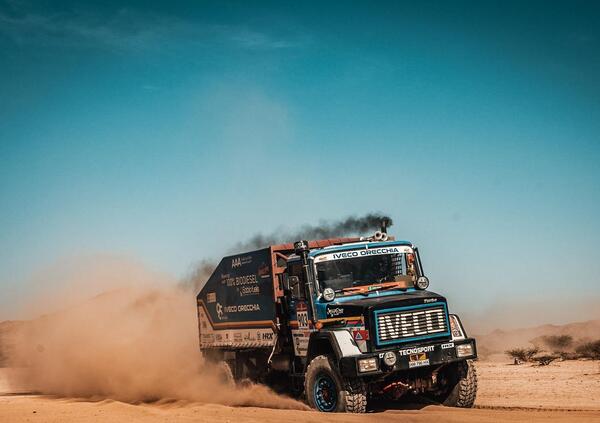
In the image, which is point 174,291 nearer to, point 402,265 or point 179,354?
point 179,354

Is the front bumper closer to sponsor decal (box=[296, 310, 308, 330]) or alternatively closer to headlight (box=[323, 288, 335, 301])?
headlight (box=[323, 288, 335, 301])

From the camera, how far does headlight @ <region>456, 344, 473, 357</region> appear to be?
48.3ft

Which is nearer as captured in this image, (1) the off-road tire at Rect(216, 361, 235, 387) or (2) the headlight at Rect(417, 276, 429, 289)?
(2) the headlight at Rect(417, 276, 429, 289)

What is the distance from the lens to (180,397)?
64.8 ft

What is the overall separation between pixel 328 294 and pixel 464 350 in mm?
2949

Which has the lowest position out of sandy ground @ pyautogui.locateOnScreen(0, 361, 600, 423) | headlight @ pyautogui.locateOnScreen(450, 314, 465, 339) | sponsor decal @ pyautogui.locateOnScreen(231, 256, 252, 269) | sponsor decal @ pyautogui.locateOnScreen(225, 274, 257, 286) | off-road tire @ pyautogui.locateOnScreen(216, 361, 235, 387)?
sandy ground @ pyautogui.locateOnScreen(0, 361, 600, 423)

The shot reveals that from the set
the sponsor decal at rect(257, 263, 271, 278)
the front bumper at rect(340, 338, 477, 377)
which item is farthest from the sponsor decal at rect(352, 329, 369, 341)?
the sponsor decal at rect(257, 263, 271, 278)

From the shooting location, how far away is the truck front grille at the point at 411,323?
14.2 metres

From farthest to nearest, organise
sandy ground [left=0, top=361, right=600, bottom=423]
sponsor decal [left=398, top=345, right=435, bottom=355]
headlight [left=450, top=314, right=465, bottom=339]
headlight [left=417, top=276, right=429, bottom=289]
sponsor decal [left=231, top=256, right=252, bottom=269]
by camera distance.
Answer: sponsor decal [left=231, top=256, right=252, bottom=269]
headlight [left=417, top=276, right=429, bottom=289]
headlight [left=450, top=314, right=465, bottom=339]
sponsor decal [left=398, top=345, right=435, bottom=355]
sandy ground [left=0, top=361, right=600, bottom=423]

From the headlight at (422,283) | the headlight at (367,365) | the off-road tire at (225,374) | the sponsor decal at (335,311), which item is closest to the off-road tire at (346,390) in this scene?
the headlight at (367,365)

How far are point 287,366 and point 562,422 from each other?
263 inches

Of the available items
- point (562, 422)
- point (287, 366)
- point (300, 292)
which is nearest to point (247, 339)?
point (287, 366)

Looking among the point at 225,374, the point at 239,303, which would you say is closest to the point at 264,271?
the point at 239,303

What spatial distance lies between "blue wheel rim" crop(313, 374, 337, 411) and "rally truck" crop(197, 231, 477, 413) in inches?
0.8
